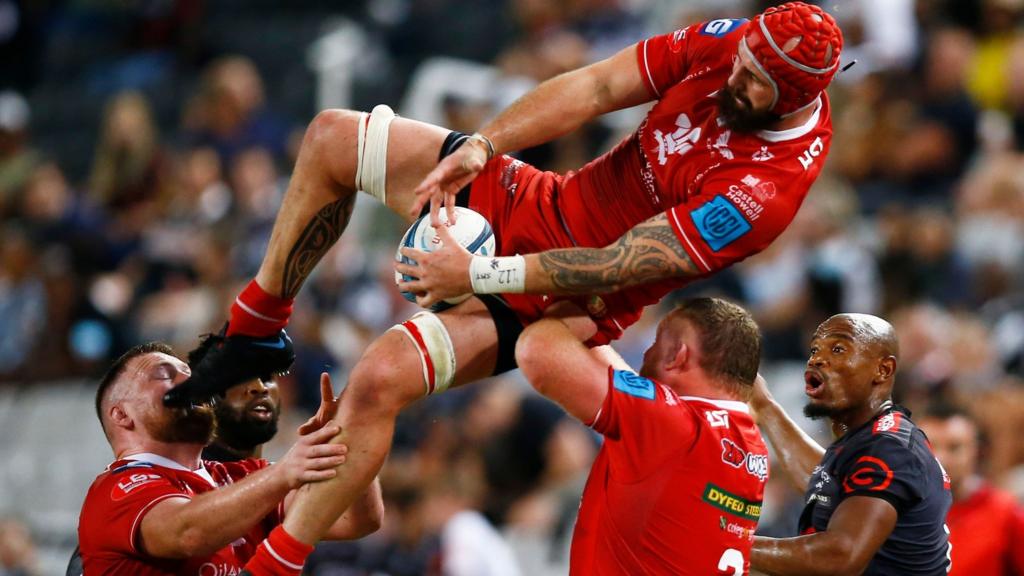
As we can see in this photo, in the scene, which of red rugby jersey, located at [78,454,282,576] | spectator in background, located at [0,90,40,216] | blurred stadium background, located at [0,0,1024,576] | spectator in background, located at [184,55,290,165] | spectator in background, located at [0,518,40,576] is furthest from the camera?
spectator in background, located at [0,90,40,216]

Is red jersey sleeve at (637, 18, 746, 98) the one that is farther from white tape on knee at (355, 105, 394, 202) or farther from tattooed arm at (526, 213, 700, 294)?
white tape on knee at (355, 105, 394, 202)

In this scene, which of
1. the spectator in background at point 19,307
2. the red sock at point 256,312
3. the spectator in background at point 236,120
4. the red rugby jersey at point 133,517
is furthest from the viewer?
the spectator in background at point 236,120

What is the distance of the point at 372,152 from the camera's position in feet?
16.9

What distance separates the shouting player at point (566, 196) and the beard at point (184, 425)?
0.12 m

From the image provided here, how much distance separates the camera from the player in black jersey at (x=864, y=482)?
15.8ft

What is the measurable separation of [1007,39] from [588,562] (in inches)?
244

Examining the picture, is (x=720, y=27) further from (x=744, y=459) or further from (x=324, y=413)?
(x=324, y=413)

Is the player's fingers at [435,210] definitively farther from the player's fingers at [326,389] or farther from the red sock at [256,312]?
the red sock at [256,312]

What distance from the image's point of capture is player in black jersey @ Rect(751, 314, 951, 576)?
4.82m

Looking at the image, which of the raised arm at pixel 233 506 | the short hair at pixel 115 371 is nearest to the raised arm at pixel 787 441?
the raised arm at pixel 233 506

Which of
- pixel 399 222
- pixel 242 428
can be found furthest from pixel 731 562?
pixel 399 222

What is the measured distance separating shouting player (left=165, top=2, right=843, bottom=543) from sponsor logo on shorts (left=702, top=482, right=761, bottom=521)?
2.20 feet

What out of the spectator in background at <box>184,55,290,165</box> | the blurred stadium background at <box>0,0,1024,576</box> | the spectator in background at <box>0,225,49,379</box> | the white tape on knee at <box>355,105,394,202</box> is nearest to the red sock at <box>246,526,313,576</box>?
the white tape on knee at <box>355,105,394,202</box>

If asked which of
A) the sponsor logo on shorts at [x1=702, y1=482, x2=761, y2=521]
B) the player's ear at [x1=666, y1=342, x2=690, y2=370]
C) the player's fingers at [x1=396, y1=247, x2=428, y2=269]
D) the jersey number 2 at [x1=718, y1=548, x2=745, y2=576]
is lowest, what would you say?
the jersey number 2 at [x1=718, y1=548, x2=745, y2=576]
